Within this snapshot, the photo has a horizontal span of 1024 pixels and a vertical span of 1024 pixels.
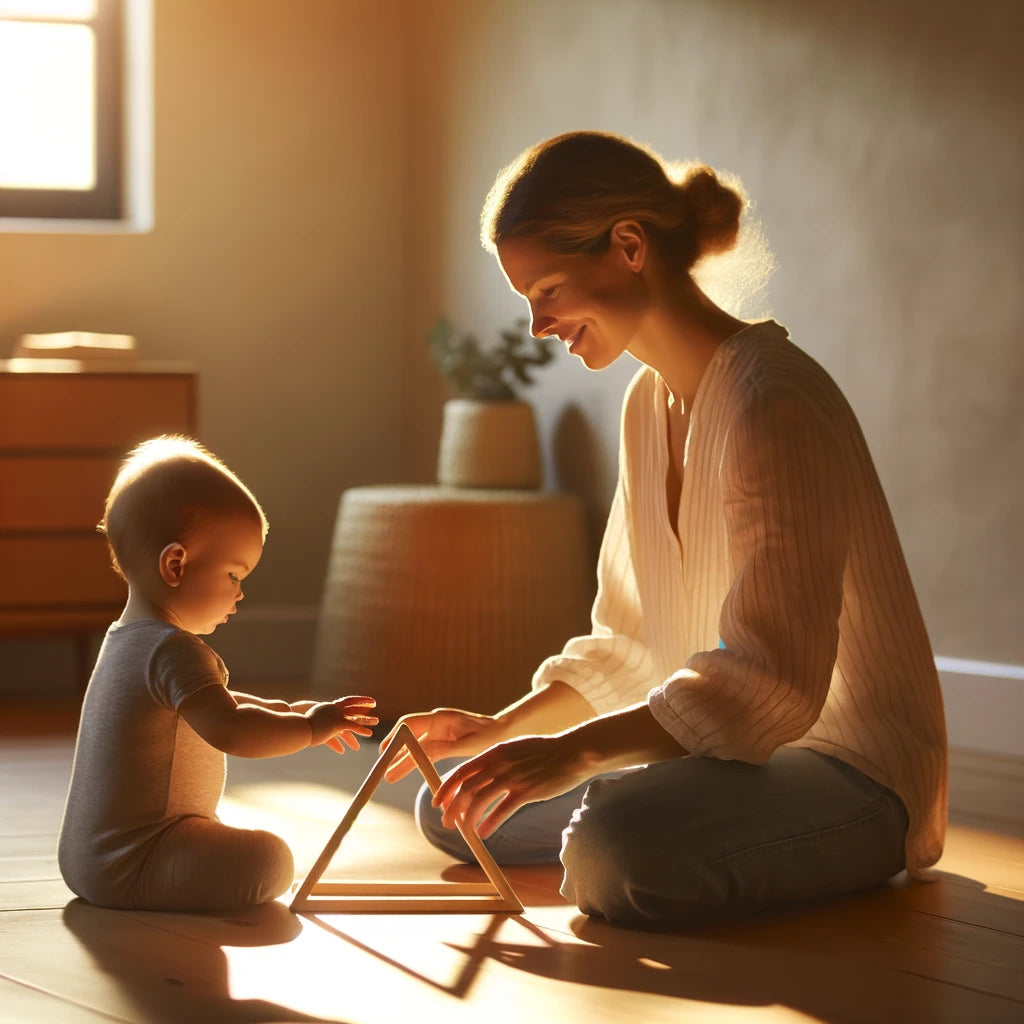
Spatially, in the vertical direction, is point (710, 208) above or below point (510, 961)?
above

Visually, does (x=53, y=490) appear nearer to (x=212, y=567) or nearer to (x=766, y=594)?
(x=212, y=567)

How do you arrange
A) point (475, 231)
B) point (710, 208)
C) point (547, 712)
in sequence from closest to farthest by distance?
point (710, 208)
point (547, 712)
point (475, 231)

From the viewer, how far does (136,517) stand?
1.78m

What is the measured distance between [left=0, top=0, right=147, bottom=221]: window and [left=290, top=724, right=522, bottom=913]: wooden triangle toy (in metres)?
2.56

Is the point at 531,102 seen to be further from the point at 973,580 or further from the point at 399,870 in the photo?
the point at 399,870

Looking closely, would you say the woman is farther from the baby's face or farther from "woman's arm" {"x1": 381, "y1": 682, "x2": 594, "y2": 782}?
the baby's face

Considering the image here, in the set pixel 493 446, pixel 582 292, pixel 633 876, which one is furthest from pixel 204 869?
pixel 493 446

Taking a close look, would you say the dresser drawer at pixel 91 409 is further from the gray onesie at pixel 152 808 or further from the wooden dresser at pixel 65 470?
the gray onesie at pixel 152 808

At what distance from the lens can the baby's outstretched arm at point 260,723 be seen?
1707 millimetres

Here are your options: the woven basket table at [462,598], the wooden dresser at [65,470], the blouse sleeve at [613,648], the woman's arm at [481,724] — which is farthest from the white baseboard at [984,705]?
the wooden dresser at [65,470]

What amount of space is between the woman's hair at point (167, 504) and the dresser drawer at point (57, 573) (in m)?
1.70

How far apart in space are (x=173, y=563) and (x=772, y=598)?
636 mm

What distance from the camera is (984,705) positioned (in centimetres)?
296

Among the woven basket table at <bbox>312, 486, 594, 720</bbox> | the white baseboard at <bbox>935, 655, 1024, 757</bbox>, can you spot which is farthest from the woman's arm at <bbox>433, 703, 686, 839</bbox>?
the woven basket table at <bbox>312, 486, 594, 720</bbox>
